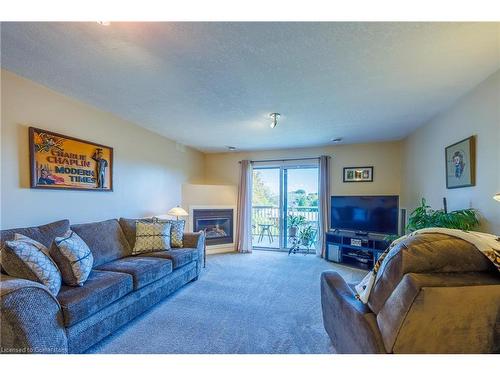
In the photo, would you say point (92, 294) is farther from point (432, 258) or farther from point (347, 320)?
point (432, 258)

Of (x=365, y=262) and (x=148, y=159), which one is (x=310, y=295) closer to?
(x=365, y=262)

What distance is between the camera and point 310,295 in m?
2.92

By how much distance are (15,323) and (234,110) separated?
264 cm

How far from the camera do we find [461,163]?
253 cm

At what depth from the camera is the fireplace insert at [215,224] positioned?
5.02 m

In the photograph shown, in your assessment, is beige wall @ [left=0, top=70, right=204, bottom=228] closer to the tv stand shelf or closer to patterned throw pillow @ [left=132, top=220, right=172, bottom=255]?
patterned throw pillow @ [left=132, top=220, right=172, bottom=255]

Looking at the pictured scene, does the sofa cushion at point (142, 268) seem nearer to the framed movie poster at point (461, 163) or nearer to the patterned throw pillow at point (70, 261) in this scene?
the patterned throw pillow at point (70, 261)

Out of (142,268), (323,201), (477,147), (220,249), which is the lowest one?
(220,249)

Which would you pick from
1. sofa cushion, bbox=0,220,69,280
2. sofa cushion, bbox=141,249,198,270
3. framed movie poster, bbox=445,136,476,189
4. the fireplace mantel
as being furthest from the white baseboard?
framed movie poster, bbox=445,136,476,189

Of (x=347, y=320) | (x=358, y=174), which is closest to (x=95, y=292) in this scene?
(x=347, y=320)

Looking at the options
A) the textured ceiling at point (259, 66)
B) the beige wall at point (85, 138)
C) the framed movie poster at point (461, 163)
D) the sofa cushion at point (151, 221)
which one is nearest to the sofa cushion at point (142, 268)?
the sofa cushion at point (151, 221)

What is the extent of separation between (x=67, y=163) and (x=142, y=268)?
145cm

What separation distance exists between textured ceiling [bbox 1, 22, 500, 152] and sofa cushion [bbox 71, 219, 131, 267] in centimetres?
146
